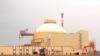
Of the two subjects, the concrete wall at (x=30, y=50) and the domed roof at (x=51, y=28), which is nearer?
the concrete wall at (x=30, y=50)

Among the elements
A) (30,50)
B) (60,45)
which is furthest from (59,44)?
(30,50)

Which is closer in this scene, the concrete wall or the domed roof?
the concrete wall

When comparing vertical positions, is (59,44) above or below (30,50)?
above

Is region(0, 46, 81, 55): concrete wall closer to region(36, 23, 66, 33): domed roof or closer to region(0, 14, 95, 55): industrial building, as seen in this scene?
region(0, 14, 95, 55): industrial building

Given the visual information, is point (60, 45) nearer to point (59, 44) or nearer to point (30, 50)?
point (59, 44)

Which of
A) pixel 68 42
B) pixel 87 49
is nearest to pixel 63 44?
pixel 68 42

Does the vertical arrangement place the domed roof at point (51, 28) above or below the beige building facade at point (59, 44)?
above

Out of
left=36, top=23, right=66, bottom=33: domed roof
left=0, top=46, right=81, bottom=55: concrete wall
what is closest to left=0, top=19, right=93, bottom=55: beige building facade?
left=0, top=46, right=81, bottom=55: concrete wall

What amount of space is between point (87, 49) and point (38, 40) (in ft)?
51.2

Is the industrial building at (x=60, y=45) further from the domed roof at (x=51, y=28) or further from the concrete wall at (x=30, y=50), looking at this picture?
the domed roof at (x=51, y=28)

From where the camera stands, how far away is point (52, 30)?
7969 cm

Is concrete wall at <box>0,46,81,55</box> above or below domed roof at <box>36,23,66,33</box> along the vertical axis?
below

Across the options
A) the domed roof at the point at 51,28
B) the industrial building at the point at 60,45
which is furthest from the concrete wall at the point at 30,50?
the domed roof at the point at 51,28

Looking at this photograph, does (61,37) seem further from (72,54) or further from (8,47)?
(8,47)
